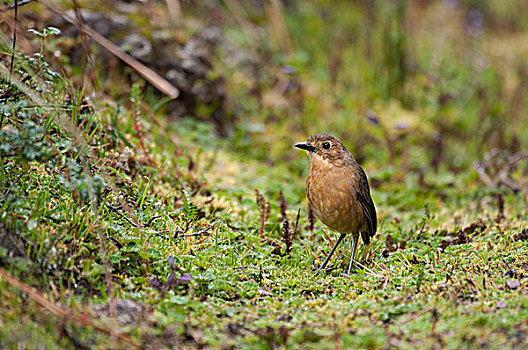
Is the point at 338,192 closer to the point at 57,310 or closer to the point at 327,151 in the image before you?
the point at 327,151

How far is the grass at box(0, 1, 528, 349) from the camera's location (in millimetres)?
3141

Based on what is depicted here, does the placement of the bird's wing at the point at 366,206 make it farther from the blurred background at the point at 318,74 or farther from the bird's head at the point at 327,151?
the blurred background at the point at 318,74

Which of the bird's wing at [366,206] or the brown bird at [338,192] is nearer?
the brown bird at [338,192]

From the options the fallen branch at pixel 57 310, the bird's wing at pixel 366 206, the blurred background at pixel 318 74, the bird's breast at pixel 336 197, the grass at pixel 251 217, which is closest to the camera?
the fallen branch at pixel 57 310

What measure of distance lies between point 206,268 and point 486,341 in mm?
1736

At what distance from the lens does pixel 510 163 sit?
623cm

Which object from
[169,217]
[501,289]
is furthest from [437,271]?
[169,217]

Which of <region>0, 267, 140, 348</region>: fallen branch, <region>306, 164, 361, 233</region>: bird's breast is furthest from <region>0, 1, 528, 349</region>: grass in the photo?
<region>306, 164, 361, 233</region>: bird's breast

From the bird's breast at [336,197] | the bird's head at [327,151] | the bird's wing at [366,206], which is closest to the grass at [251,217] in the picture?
the bird's wing at [366,206]

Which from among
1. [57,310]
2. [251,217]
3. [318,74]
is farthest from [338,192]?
[318,74]

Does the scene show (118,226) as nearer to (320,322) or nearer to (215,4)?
(320,322)

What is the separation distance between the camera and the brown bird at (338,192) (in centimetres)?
419

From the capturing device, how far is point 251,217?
4.93 meters

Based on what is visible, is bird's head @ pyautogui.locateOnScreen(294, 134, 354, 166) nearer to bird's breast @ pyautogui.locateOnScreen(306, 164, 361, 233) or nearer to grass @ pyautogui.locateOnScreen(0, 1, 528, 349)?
bird's breast @ pyautogui.locateOnScreen(306, 164, 361, 233)
